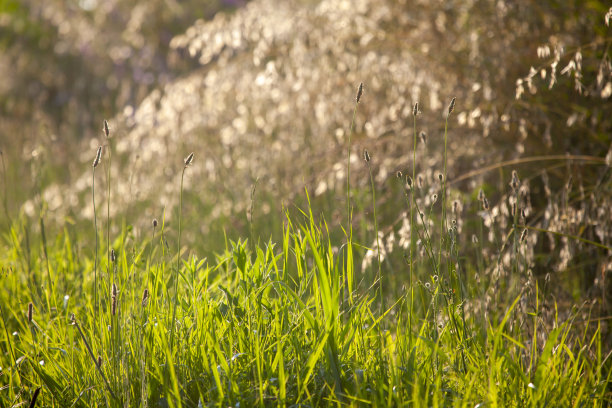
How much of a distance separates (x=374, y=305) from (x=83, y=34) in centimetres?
880

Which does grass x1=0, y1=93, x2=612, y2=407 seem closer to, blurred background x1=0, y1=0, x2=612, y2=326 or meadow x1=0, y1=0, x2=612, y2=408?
meadow x1=0, y1=0, x2=612, y2=408

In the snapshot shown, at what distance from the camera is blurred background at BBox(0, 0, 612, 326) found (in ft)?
8.64

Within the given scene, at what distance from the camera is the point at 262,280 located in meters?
1.73

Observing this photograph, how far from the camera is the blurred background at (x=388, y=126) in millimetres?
2633

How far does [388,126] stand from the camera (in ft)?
11.3

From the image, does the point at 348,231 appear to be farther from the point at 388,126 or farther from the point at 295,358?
the point at 388,126

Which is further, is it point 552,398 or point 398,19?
point 398,19

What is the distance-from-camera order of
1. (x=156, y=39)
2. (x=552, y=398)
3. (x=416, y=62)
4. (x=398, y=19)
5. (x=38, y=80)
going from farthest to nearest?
(x=38, y=80), (x=156, y=39), (x=398, y=19), (x=416, y=62), (x=552, y=398)

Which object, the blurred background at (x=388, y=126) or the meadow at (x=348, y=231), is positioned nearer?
the meadow at (x=348, y=231)

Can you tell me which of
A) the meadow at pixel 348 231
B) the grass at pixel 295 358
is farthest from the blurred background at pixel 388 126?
the grass at pixel 295 358

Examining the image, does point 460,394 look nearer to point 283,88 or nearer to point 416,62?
point 416,62

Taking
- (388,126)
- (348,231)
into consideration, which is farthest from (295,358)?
(388,126)

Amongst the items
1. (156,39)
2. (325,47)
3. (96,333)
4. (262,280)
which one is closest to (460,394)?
(262,280)

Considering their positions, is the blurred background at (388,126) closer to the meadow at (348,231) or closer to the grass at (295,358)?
the meadow at (348,231)
